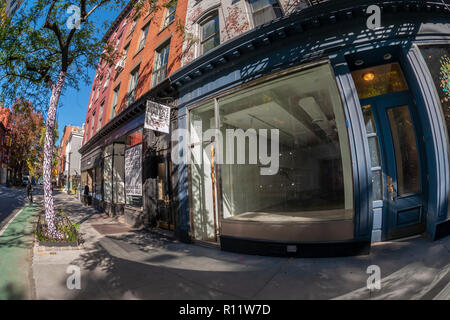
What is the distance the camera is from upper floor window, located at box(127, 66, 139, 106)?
11.3 metres

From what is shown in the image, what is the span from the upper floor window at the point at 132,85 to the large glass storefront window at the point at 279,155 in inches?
249

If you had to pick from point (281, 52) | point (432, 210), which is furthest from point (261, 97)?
point (432, 210)

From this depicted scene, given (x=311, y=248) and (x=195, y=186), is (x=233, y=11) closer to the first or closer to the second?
(x=195, y=186)

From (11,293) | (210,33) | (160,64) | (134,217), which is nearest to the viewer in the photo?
(11,293)

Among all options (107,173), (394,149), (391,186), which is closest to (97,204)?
(107,173)

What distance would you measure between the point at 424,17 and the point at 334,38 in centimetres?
225

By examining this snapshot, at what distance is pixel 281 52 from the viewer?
5.34 meters

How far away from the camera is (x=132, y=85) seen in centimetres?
1184

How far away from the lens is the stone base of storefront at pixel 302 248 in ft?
14.1

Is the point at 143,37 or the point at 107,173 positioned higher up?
the point at 143,37

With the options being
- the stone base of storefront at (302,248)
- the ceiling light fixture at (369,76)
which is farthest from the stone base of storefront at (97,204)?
the ceiling light fixture at (369,76)

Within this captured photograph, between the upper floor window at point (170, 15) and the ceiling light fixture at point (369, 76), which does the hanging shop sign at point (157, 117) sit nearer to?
the upper floor window at point (170, 15)

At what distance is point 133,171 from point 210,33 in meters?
7.53

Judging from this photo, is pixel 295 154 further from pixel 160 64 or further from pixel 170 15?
pixel 170 15
